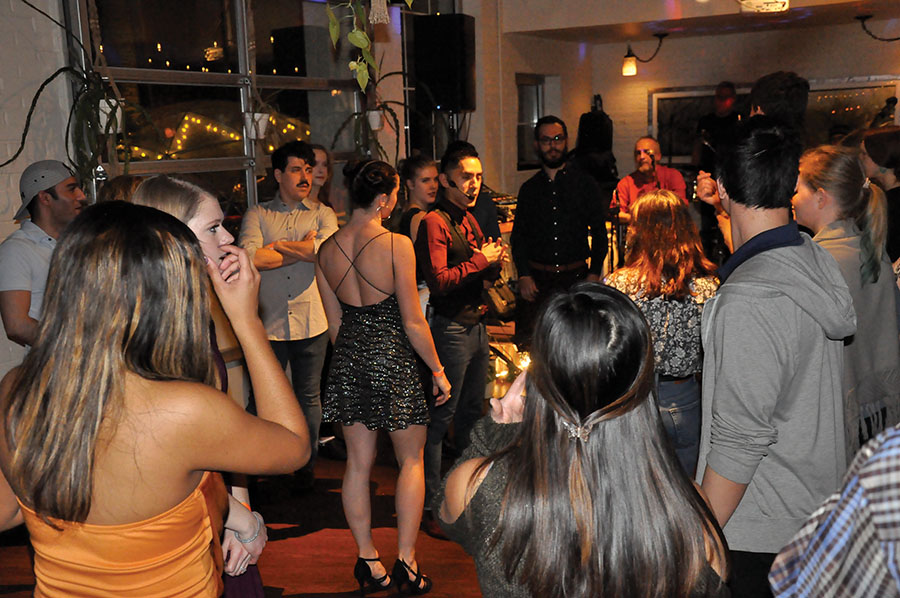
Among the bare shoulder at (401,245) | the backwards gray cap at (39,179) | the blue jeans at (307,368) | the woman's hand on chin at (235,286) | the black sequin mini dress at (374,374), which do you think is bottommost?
the blue jeans at (307,368)

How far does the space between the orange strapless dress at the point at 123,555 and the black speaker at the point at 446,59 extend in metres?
5.53

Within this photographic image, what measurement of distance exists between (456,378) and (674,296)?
1176 millimetres

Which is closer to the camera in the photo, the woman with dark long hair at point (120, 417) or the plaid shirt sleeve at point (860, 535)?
the plaid shirt sleeve at point (860, 535)

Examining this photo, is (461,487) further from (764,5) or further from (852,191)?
(764,5)

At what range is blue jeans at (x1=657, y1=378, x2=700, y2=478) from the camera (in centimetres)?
287

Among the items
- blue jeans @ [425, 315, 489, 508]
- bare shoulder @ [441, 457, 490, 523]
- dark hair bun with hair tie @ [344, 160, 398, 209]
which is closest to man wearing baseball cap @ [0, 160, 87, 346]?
dark hair bun with hair tie @ [344, 160, 398, 209]

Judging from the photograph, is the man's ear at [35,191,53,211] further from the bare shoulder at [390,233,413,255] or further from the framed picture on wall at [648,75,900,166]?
the framed picture on wall at [648,75,900,166]

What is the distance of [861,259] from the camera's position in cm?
244

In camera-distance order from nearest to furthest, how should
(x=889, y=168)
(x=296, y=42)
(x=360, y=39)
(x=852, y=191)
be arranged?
(x=360, y=39)
(x=852, y=191)
(x=889, y=168)
(x=296, y=42)

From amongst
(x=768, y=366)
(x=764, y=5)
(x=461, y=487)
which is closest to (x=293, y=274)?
(x=768, y=366)

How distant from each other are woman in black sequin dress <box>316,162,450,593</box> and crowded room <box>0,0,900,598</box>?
1cm

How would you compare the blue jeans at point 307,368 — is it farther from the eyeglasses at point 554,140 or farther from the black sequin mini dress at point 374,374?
the eyeglasses at point 554,140

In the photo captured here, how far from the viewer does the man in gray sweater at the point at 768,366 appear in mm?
1772

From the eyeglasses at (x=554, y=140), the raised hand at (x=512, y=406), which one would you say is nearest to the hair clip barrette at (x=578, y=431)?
the raised hand at (x=512, y=406)
